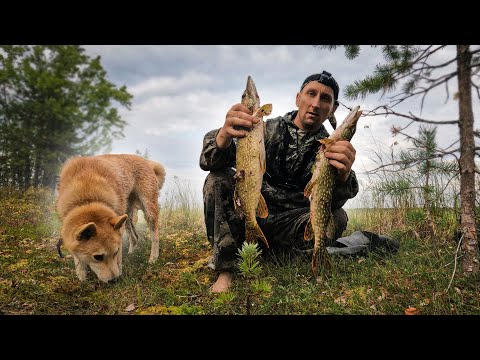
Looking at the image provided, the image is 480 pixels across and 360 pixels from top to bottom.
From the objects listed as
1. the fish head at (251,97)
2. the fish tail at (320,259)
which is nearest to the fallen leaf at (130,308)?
the fish tail at (320,259)

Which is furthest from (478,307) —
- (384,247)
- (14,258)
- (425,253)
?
(14,258)

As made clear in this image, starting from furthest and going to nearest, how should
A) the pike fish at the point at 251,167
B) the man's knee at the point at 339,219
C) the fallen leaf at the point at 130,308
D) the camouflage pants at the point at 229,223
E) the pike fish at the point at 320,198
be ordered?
the man's knee at the point at 339,219 < the camouflage pants at the point at 229,223 < the fallen leaf at the point at 130,308 < the pike fish at the point at 320,198 < the pike fish at the point at 251,167

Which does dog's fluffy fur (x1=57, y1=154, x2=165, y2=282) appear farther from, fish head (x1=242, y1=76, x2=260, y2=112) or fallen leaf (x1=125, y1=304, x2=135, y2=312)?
fish head (x1=242, y1=76, x2=260, y2=112)


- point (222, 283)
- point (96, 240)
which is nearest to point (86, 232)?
point (96, 240)

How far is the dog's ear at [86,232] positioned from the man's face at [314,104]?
88.3 inches

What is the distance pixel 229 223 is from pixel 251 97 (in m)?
1.35

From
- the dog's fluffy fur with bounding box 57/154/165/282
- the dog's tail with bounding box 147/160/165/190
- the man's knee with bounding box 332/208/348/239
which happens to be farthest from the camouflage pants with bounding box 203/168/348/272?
the dog's tail with bounding box 147/160/165/190

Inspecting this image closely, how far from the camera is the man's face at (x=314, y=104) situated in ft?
10.8

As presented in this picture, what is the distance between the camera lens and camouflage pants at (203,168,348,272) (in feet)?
10.6

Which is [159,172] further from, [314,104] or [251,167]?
[251,167]

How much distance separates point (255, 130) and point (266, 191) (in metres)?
1.34

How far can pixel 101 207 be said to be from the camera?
12.2 ft

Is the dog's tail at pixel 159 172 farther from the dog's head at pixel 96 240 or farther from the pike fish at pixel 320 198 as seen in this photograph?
the pike fish at pixel 320 198

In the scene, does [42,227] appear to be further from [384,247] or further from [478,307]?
[478,307]
